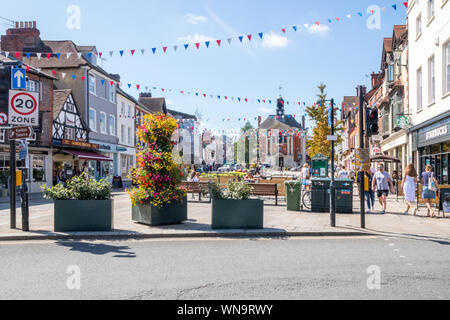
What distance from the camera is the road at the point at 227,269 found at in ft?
14.6

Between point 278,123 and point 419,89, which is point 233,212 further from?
point 278,123

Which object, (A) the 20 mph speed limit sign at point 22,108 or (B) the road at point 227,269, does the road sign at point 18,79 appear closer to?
(A) the 20 mph speed limit sign at point 22,108

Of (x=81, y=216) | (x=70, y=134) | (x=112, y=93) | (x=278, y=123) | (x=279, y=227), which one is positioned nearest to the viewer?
(x=81, y=216)

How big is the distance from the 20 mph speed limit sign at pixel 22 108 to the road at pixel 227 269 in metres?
2.90

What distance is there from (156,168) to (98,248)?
2.57 meters

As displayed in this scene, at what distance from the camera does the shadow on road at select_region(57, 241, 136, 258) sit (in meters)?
6.55

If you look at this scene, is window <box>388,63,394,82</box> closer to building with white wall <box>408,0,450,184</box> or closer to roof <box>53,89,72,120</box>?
building with white wall <box>408,0,450,184</box>

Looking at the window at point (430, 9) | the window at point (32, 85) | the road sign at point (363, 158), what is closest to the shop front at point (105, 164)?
the window at point (32, 85)

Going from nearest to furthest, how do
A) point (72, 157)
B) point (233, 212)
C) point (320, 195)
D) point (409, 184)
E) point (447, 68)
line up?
point (233, 212)
point (409, 184)
point (320, 195)
point (447, 68)
point (72, 157)

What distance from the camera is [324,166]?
26.8 metres

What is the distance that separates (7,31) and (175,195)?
26.5 meters

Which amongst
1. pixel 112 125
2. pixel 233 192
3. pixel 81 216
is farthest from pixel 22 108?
pixel 112 125

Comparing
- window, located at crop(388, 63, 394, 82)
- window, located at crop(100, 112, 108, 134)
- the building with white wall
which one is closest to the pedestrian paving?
the building with white wall

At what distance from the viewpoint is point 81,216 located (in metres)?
8.58
